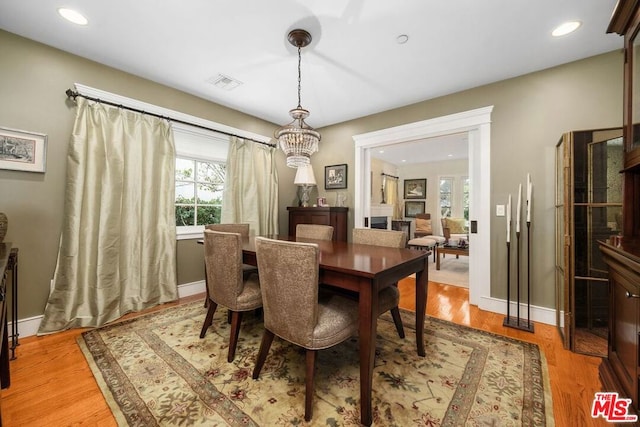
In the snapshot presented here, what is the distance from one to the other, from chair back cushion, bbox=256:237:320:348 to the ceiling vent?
85.9 inches

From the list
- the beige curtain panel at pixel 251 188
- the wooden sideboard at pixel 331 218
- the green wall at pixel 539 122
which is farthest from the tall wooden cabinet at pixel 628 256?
the beige curtain panel at pixel 251 188

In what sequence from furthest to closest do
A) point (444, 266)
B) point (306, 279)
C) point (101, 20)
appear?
point (444, 266) → point (101, 20) → point (306, 279)

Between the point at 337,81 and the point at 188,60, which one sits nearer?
the point at 188,60

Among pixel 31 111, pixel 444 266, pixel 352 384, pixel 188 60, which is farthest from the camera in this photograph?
pixel 444 266

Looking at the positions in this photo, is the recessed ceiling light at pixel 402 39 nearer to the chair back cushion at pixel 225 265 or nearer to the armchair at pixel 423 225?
the chair back cushion at pixel 225 265

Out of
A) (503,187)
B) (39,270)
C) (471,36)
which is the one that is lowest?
(39,270)

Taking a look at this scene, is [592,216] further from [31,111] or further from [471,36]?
[31,111]

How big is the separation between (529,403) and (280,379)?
1.42 meters

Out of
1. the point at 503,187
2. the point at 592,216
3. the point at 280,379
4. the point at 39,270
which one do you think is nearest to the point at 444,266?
the point at 503,187

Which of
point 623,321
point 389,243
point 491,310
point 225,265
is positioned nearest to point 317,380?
point 225,265

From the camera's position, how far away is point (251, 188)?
367 cm

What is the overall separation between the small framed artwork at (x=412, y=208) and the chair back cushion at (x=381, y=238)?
5.83 metres

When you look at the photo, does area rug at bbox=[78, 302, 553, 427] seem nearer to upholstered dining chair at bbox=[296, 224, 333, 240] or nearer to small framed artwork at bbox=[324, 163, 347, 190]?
upholstered dining chair at bbox=[296, 224, 333, 240]

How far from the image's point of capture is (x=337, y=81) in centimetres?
282
